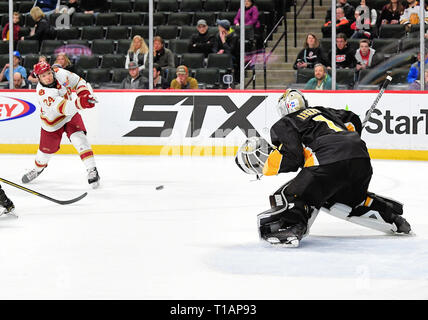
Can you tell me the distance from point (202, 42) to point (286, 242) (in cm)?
554

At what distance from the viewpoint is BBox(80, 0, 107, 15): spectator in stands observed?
1017 centimetres

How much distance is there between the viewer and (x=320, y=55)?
9.04 m

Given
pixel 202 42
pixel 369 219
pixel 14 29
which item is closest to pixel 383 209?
pixel 369 219

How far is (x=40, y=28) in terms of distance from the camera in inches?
395

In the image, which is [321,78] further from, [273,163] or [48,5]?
[273,163]

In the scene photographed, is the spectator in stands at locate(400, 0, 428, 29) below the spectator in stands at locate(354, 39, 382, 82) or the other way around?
the other way around

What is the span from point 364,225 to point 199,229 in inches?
38.0

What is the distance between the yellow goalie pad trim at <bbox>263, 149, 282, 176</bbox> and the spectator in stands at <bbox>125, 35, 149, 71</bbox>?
541 centimetres

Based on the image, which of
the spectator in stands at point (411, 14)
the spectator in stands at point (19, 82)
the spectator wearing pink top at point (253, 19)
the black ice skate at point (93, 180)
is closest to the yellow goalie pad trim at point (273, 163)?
the black ice skate at point (93, 180)

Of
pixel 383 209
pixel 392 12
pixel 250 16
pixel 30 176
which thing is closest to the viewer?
pixel 383 209

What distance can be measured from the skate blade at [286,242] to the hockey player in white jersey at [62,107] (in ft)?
9.02

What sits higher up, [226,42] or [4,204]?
[226,42]

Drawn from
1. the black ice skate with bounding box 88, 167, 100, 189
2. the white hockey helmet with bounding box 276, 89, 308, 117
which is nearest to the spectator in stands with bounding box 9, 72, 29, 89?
the black ice skate with bounding box 88, 167, 100, 189

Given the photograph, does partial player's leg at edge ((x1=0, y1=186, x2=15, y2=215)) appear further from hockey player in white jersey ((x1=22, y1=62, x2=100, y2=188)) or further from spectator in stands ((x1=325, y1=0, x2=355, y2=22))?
spectator in stands ((x1=325, y1=0, x2=355, y2=22))
